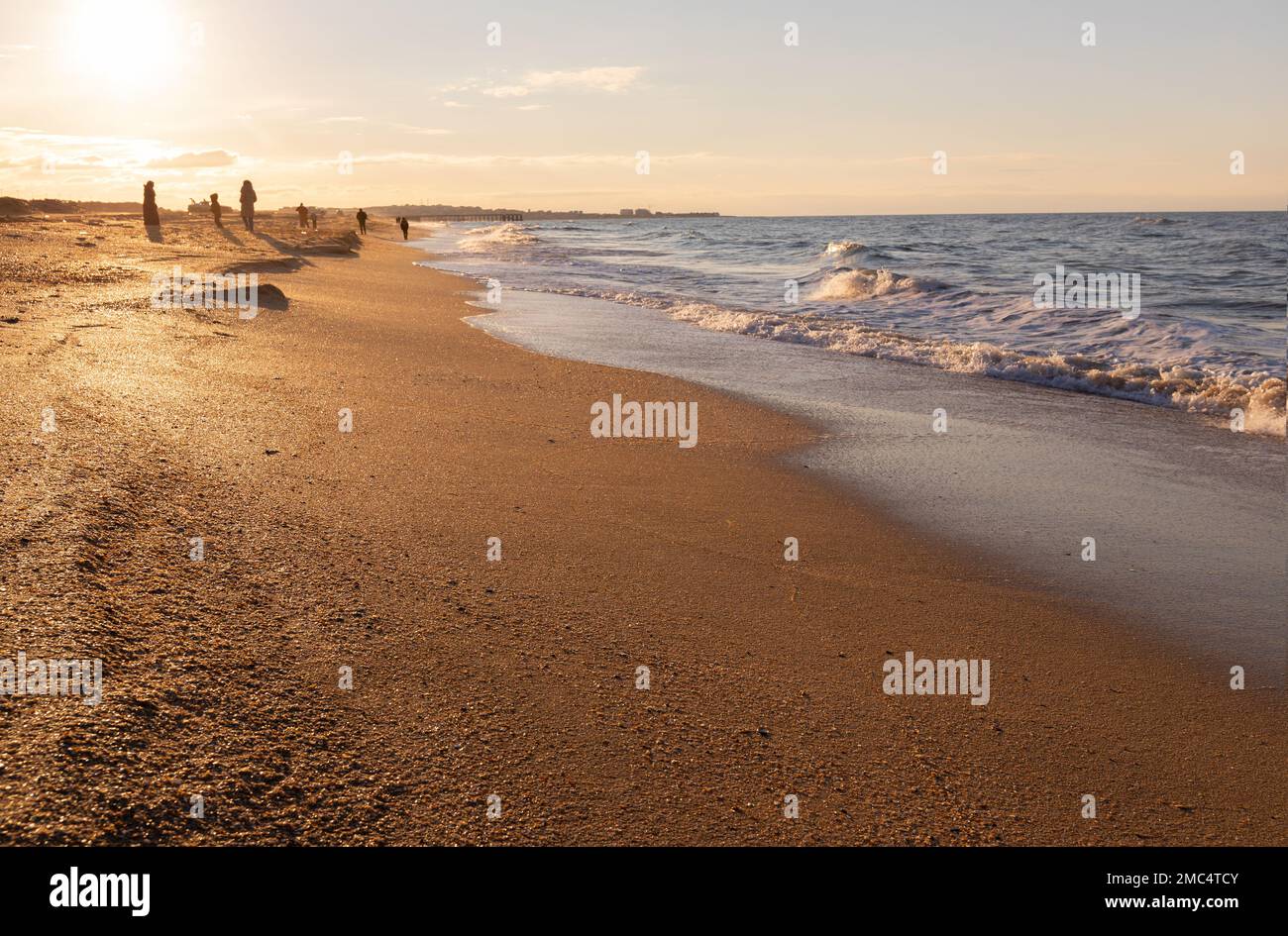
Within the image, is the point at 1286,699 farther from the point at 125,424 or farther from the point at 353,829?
the point at 125,424

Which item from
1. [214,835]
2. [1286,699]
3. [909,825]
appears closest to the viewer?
[214,835]

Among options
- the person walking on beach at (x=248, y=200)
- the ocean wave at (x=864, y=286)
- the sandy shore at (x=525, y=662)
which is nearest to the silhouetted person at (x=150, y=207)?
the person walking on beach at (x=248, y=200)

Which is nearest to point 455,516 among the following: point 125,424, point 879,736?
point 125,424

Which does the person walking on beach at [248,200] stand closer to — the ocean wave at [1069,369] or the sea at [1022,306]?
the sea at [1022,306]

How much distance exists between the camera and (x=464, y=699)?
10.6 feet

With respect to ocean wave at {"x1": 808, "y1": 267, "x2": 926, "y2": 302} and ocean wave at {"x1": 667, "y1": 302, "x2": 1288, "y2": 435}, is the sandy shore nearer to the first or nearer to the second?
ocean wave at {"x1": 667, "y1": 302, "x2": 1288, "y2": 435}

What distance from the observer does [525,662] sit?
3.58 m

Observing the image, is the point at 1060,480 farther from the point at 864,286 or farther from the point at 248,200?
the point at 248,200

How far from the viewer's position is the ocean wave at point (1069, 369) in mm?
10016

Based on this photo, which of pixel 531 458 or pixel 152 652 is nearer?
pixel 152 652

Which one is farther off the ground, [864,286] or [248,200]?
[248,200]

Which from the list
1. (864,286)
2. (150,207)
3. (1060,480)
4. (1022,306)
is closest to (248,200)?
(150,207)

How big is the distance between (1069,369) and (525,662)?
36.1 feet
